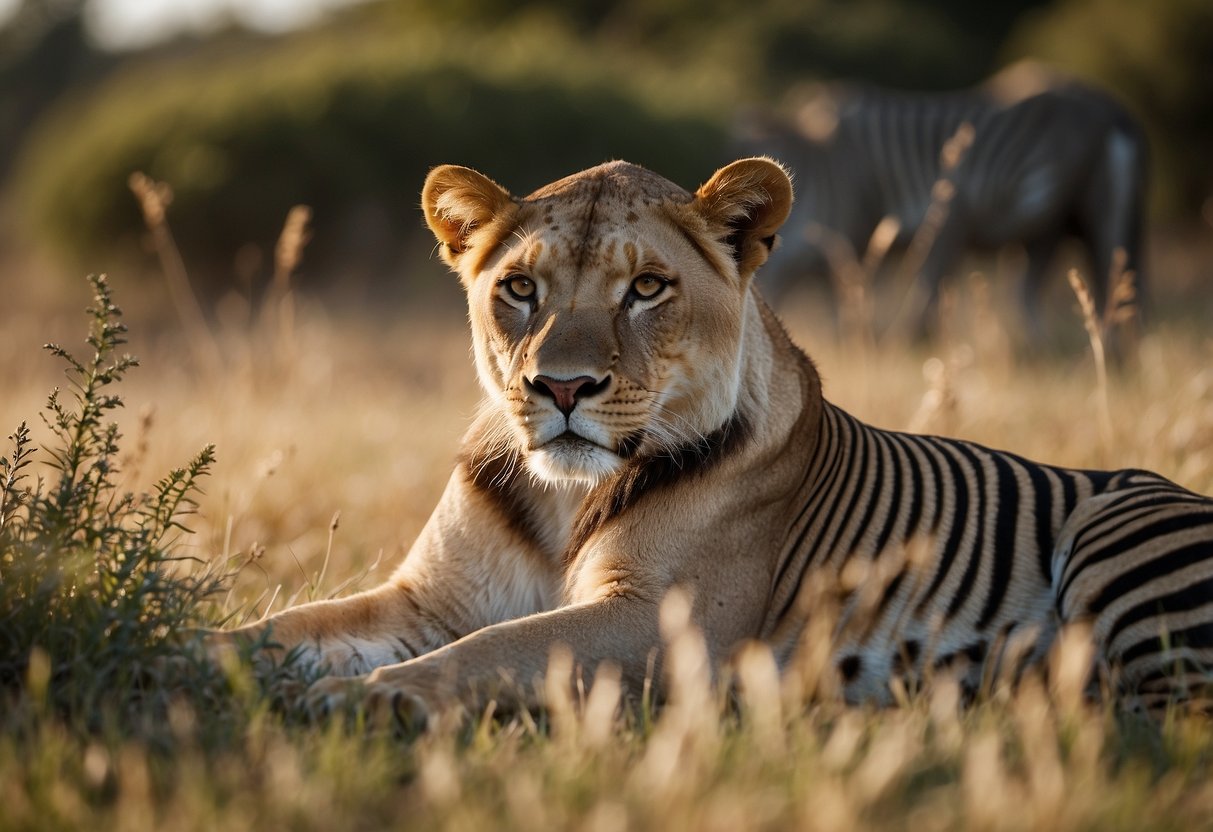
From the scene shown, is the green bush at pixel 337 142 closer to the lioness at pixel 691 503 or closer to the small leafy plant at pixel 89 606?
the lioness at pixel 691 503

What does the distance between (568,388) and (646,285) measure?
438 mm

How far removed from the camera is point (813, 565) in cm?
404

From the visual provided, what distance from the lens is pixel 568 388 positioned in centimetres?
358

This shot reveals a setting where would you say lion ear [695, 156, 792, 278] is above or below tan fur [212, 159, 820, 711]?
above

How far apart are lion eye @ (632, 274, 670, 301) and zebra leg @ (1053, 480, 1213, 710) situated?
137 cm

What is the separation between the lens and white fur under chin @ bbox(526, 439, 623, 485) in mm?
3670

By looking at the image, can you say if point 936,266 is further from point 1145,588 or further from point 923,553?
point 1145,588

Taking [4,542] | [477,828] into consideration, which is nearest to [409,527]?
[4,542]

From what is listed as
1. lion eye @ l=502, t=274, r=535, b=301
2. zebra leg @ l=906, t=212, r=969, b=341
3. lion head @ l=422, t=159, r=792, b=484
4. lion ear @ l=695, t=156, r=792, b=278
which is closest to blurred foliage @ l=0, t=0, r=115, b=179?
zebra leg @ l=906, t=212, r=969, b=341

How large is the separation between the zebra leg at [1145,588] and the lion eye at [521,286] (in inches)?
65.5

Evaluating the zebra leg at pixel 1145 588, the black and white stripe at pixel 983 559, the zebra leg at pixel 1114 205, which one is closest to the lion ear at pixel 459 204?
the black and white stripe at pixel 983 559

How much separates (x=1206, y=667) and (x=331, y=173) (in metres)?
15.0

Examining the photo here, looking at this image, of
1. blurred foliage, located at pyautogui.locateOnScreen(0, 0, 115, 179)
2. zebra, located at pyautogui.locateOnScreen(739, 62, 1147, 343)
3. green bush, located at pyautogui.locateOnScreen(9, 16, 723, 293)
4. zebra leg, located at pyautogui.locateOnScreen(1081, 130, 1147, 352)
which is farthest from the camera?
blurred foliage, located at pyautogui.locateOnScreen(0, 0, 115, 179)

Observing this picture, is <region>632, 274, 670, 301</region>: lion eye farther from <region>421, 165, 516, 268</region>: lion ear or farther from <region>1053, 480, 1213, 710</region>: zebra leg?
<region>1053, 480, 1213, 710</region>: zebra leg
